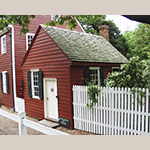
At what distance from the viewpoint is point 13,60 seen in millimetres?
11852

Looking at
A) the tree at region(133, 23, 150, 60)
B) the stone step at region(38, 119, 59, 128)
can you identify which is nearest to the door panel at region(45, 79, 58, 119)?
the stone step at region(38, 119, 59, 128)

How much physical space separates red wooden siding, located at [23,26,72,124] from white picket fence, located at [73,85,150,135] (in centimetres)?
71

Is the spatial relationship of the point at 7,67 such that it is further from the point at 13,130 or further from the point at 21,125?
the point at 21,125

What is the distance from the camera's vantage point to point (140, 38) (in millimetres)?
22188

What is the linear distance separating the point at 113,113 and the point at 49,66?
4.28m

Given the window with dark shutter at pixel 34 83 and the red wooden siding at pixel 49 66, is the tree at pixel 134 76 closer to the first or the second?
the red wooden siding at pixel 49 66

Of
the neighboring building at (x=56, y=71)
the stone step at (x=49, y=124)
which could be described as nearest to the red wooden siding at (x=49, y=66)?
the neighboring building at (x=56, y=71)

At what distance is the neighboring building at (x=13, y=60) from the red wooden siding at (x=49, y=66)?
1.81m

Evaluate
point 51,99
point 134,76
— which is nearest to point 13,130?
point 51,99

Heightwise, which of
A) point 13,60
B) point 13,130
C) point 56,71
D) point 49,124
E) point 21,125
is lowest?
point 13,130

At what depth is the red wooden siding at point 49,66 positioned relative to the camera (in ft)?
24.7

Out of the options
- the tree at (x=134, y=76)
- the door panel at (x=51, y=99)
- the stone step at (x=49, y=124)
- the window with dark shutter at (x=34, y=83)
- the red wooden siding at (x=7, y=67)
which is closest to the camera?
the tree at (x=134, y=76)

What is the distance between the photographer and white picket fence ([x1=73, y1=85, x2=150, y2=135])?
5.26 meters

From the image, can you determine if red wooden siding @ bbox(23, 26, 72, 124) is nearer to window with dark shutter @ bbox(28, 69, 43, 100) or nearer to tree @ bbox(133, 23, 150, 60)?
window with dark shutter @ bbox(28, 69, 43, 100)
